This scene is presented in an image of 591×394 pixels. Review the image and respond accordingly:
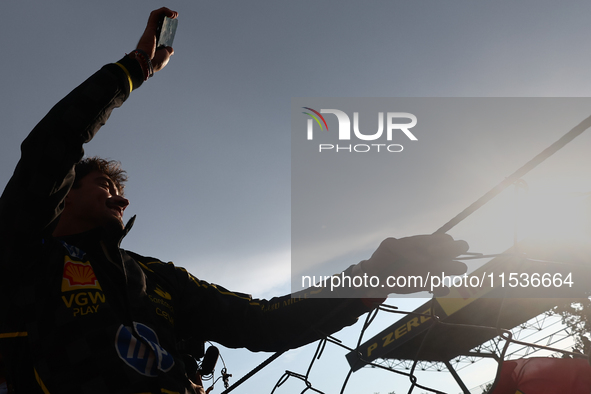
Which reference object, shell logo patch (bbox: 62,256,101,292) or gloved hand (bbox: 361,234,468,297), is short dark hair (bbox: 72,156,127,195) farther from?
gloved hand (bbox: 361,234,468,297)

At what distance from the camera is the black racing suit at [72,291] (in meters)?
0.96

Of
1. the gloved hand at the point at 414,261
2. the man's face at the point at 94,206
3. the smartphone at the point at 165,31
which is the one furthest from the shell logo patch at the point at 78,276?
the gloved hand at the point at 414,261

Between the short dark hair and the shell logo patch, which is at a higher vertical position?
the short dark hair

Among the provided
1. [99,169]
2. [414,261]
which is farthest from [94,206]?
[414,261]

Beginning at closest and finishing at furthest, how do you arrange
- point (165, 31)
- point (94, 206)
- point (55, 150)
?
1. point (55, 150)
2. point (165, 31)
3. point (94, 206)

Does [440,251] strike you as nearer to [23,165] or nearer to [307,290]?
[307,290]

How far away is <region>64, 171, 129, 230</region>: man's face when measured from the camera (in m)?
1.51

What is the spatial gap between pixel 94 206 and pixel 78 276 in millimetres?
403

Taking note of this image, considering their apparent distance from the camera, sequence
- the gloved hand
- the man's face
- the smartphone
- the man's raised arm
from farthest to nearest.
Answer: the man's face → the smartphone → the gloved hand → the man's raised arm

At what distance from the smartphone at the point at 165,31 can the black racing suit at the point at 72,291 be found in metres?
0.15

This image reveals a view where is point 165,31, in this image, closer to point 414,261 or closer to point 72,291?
point 72,291

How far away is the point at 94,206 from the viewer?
5.04 feet

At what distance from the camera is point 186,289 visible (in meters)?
1.62

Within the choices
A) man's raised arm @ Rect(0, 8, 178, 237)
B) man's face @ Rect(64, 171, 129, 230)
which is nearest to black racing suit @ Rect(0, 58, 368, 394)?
man's raised arm @ Rect(0, 8, 178, 237)
